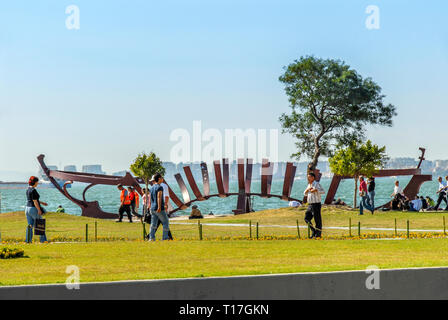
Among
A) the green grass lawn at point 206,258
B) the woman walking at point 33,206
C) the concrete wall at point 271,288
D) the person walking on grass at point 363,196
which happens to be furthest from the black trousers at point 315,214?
the person walking on grass at point 363,196

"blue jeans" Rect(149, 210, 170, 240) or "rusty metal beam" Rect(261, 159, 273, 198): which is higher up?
"rusty metal beam" Rect(261, 159, 273, 198)

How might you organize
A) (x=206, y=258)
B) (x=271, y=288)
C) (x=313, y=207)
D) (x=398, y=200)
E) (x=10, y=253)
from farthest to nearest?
(x=398, y=200)
(x=313, y=207)
(x=10, y=253)
(x=206, y=258)
(x=271, y=288)

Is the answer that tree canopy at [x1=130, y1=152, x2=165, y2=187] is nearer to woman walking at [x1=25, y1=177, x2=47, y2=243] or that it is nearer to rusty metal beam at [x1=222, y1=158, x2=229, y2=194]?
rusty metal beam at [x1=222, y1=158, x2=229, y2=194]

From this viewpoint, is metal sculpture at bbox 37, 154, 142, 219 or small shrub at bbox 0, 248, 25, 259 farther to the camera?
metal sculpture at bbox 37, 154, 142, 219

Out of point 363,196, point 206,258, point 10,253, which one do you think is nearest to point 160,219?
point 206,258

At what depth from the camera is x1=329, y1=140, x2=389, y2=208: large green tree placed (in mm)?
36625

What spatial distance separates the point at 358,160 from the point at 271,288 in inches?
1083

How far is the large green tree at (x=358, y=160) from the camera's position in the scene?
36.6 metres

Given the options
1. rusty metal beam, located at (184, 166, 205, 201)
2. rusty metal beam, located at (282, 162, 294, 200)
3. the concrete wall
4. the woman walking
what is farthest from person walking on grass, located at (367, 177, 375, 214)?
the concrete wall

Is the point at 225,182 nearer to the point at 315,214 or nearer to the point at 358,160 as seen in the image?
the point at 358,160

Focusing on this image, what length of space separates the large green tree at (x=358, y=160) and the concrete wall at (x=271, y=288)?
25.9 metres

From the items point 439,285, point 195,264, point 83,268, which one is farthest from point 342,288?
point 83,268

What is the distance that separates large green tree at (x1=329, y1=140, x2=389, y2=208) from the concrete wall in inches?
1021

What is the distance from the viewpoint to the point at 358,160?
36.8 metres
